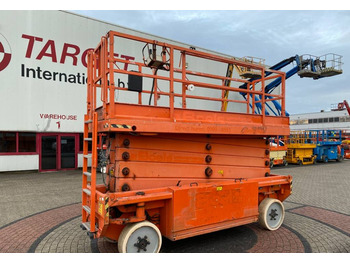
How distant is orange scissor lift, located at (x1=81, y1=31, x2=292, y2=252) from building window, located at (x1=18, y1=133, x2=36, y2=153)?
923 centimetres

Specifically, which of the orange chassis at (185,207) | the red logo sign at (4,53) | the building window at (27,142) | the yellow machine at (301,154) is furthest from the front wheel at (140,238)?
the yellow machine at (301,154)

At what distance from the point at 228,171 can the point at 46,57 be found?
431 inches

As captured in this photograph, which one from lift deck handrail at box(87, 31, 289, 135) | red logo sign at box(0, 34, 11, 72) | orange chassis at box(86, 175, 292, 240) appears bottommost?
orange chassis at box(86, 175, 292, 240)

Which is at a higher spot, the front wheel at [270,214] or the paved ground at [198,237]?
the front wheel at [270,214]

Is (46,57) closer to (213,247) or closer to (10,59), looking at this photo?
(10,59)

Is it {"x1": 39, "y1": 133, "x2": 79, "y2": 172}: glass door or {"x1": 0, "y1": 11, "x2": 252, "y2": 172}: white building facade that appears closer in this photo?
{"x1": 0, "y1": 11, "x2": 252, "y2": 172}: white building facade

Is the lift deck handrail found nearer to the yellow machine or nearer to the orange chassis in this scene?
the orange chassis

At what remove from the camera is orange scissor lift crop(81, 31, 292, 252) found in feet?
12.2

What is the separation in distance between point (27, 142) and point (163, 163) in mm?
10414

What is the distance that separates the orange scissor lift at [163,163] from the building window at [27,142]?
30.3ft

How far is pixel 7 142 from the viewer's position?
460 inches

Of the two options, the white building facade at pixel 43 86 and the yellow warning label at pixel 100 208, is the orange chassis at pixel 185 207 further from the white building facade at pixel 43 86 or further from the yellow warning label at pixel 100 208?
the white building facade at pixel 43 86

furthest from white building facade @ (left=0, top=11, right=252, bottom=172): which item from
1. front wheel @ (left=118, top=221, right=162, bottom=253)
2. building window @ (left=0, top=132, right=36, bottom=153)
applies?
front wheel @ (left=118, top=221, right=162, bottom=253)

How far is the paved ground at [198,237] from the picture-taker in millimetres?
4262
